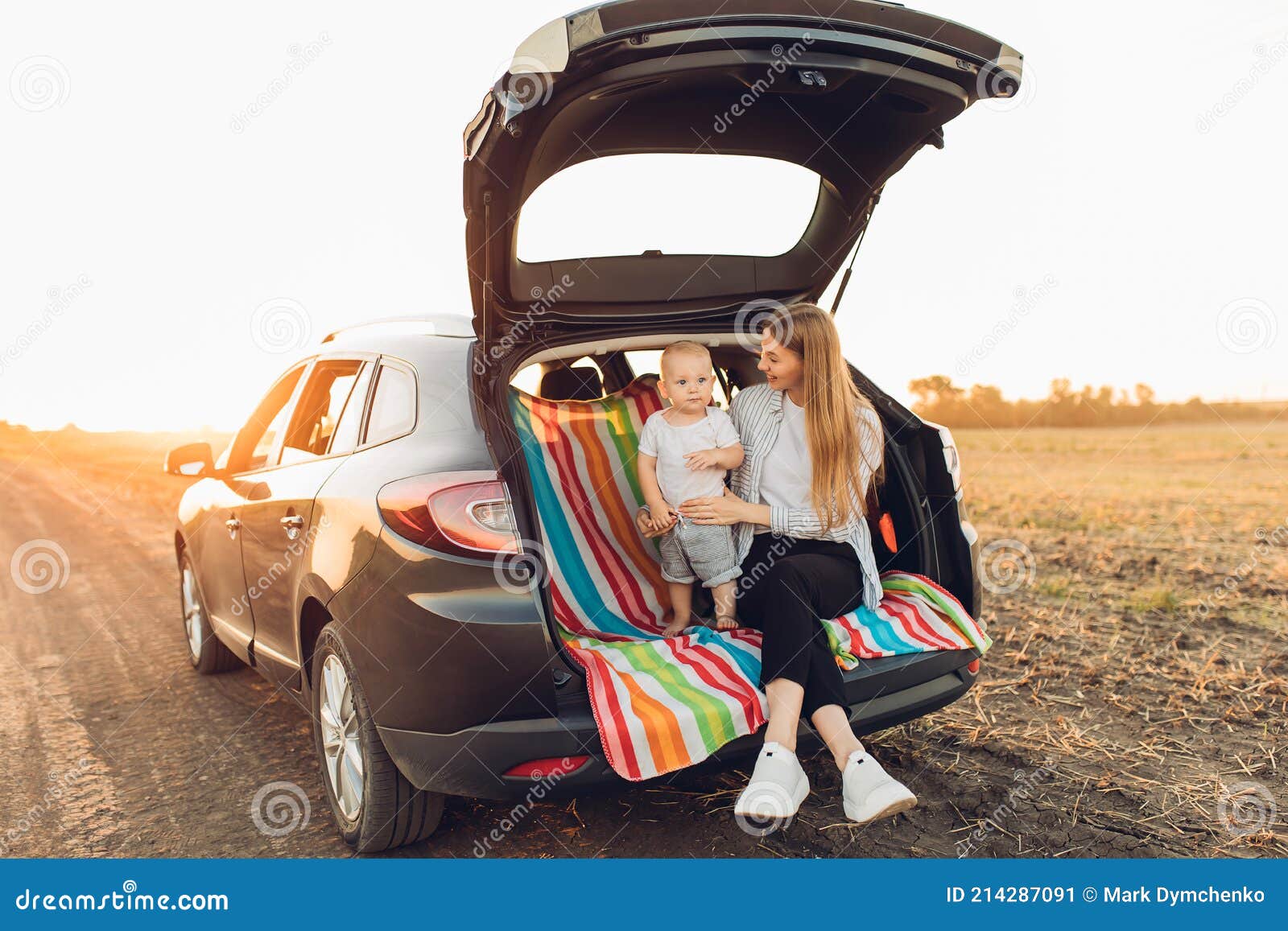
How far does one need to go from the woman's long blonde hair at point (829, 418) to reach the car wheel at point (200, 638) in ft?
10.7

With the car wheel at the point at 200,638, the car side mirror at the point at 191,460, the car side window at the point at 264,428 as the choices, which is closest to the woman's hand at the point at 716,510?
the car side window at the point at 264,428

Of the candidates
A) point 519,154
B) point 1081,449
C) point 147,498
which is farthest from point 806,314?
point 1081,449

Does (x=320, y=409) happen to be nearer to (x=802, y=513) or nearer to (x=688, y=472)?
(x=688, y=472)

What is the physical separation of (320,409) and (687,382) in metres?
1.45

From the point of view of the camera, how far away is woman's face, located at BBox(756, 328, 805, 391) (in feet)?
11.2

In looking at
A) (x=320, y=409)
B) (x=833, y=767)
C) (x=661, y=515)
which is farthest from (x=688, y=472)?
(x=320, y=409)

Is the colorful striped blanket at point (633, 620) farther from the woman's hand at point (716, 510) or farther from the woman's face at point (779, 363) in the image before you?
the woman's face at point (779, 363)

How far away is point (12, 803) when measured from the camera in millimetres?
3496

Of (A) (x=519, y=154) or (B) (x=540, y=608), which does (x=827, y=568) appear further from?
(A) (x=519, y=154)

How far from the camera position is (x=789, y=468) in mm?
3418

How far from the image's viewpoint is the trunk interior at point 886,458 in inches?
112

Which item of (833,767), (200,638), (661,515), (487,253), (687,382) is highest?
(487,253)

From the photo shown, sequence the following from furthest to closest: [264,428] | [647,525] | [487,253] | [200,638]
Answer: [200,638]
[264,428]
[647,525]
[487,253]

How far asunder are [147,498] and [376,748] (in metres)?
13.3
